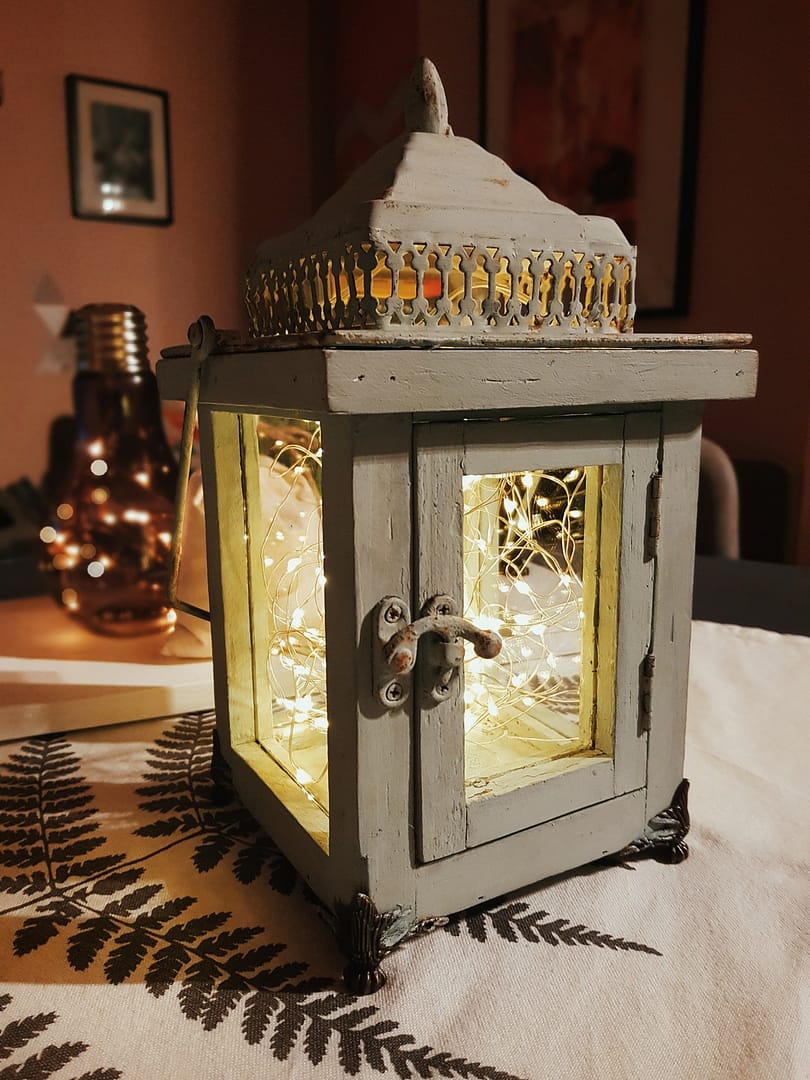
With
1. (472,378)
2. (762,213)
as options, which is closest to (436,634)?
(472,378)

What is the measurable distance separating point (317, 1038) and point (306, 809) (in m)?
0.17

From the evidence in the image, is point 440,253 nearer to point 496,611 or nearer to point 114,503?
point 496,611

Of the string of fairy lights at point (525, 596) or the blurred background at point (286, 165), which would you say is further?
the blurred background at point (286, 165)

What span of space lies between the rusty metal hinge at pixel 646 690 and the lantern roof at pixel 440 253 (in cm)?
26

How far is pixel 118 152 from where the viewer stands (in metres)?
2.30

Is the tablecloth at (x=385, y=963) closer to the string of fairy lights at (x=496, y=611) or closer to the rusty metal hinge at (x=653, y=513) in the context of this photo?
the string of fairy lights at (x=496, y=611)

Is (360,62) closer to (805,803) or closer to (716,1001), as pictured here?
(805,803)

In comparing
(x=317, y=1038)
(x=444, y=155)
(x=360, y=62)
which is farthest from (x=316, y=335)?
(x=360, y=62)

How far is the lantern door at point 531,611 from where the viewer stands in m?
0.54

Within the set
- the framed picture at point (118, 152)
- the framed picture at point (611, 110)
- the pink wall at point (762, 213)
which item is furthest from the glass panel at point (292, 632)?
the framed picture at point (118, 152)

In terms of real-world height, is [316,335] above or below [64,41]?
below

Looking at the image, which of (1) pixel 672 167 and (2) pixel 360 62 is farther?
(2) pixel 360 62

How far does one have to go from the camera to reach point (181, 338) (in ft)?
8.09

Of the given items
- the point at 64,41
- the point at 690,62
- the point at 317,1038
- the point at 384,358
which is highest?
Answer: the point at 64,41
